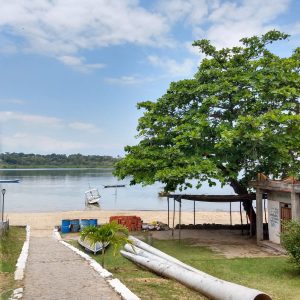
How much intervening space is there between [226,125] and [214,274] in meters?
7.21

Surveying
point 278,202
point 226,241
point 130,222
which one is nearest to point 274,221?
point 278,202

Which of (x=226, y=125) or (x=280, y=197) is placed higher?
(x=226, y=125)

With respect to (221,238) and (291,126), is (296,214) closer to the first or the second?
(291,126)

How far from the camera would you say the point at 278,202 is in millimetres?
16266

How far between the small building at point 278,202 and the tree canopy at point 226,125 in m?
1.05

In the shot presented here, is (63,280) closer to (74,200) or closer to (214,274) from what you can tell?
(214,274)

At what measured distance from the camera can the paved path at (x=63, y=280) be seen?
706cm

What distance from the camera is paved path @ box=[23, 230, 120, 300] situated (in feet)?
23.2

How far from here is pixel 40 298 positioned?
6.86 metres

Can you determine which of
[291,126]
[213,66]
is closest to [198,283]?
[291,126]

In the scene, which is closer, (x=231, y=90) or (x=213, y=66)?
(x=231, y=90)

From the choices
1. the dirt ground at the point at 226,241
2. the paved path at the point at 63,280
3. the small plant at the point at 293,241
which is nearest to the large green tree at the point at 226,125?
the dirt ground at the point at 226,241

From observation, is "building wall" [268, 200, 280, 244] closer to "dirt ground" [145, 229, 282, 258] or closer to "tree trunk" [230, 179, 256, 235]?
"dirt ground" [145, 229, 282, 258]

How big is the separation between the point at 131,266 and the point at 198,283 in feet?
13.8
